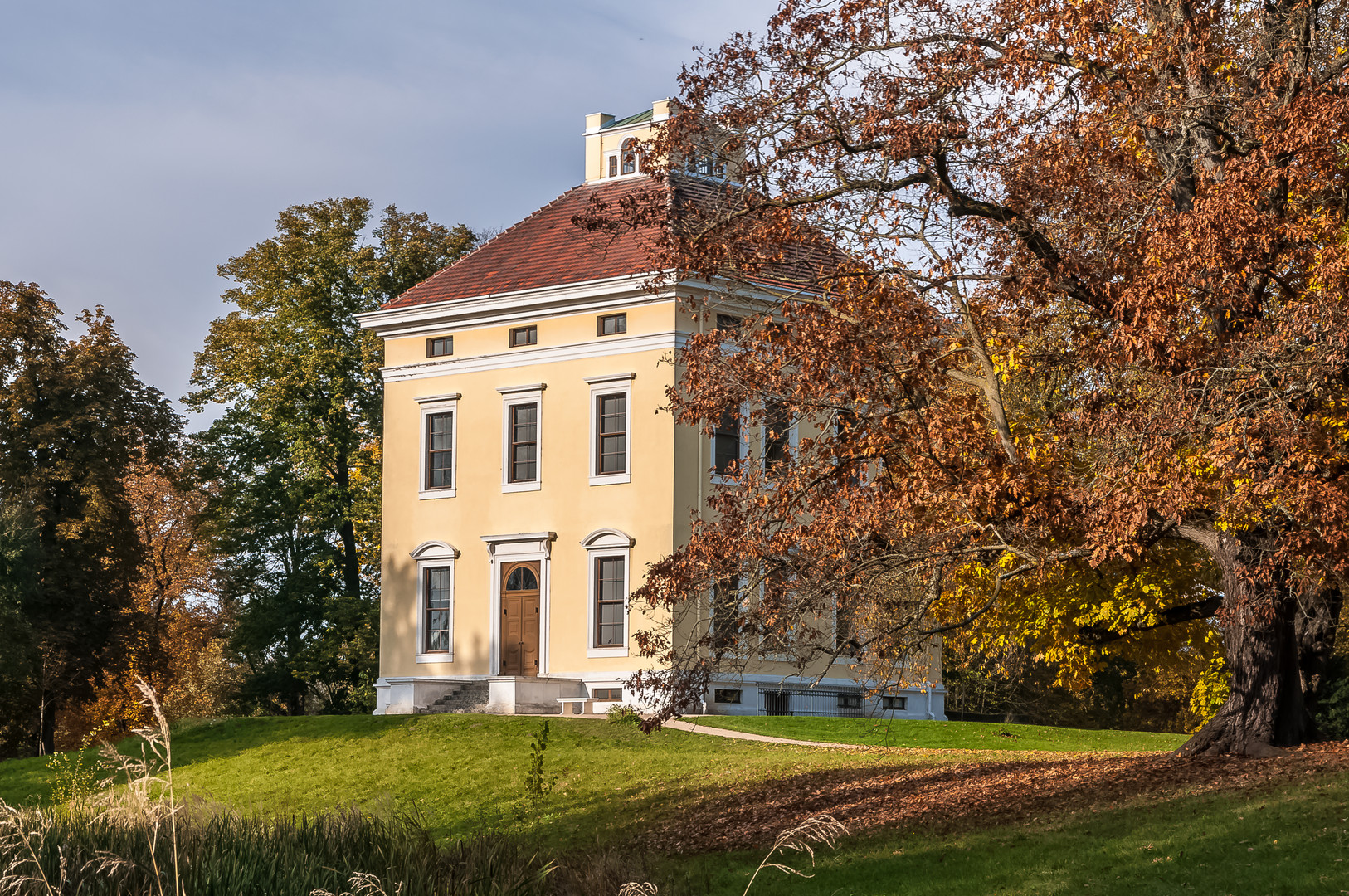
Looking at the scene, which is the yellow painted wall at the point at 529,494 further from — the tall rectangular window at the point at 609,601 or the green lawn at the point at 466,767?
the green lawn at the point at 466,767

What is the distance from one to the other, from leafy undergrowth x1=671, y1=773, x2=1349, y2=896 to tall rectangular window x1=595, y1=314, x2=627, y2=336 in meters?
18.2

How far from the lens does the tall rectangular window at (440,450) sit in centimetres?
3366

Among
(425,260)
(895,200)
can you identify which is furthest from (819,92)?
(425,260)

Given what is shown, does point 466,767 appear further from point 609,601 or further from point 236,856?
point 236,856

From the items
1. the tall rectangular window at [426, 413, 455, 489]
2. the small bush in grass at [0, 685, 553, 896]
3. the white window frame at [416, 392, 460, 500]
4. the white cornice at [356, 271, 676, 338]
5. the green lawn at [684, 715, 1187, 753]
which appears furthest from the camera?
the tall rectangular window at [426, 413, 455, 489]

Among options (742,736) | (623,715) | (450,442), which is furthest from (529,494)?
(742,736)

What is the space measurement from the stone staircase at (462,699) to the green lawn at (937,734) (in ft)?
18.2

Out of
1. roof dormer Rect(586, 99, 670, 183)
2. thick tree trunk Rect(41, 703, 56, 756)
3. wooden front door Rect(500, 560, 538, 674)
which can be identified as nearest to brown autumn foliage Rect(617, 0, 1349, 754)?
wooden front door Rect(500, 560, 538, 674)

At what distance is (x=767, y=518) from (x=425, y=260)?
27459mm

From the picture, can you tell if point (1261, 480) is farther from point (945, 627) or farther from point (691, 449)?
point (691, 449)

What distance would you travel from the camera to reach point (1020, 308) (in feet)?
51.1

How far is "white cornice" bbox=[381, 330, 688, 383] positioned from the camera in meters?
30.8

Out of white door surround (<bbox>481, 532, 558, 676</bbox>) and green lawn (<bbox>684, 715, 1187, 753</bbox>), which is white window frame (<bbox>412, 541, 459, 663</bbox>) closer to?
white door surround (<bbox>481, 532, 558, 676</bbox>)

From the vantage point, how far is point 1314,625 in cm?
1669
